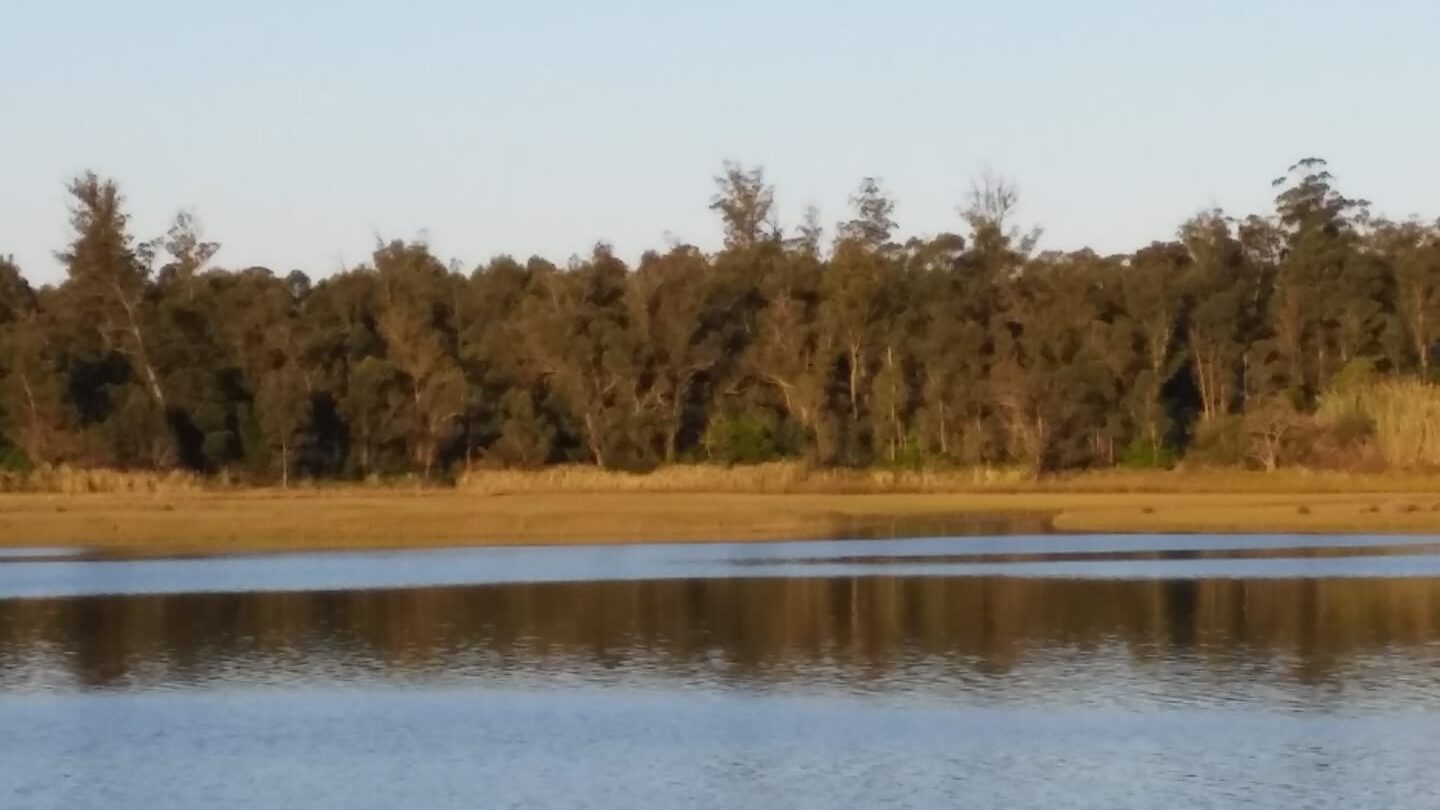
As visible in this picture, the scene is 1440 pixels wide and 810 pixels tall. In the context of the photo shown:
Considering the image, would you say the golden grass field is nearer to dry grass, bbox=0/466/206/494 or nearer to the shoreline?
the shoreline

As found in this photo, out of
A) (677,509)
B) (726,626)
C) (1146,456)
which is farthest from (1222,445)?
(726,626)

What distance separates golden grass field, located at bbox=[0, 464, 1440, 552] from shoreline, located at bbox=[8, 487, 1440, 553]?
7 centimetres

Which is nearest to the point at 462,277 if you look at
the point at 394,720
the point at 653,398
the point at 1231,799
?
the point at 653,398

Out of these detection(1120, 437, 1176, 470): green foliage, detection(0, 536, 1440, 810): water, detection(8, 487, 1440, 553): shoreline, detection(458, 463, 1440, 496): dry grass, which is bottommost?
detection(0, 536, 1440, 810): water

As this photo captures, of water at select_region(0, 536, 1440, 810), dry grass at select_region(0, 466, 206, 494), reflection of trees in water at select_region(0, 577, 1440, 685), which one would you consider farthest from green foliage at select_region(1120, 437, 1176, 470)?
reflection of trees in water at select_region(0, 577, 1440, 685)

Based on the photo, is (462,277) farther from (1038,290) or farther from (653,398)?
(1038,290)

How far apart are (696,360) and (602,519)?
27474mm

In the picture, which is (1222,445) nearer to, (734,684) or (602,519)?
(602,519)

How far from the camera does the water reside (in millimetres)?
21281

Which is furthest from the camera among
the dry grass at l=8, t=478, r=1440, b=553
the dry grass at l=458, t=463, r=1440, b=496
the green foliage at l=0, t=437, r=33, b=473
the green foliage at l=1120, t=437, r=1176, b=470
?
the green foliage at l=1120, t=437, r=1176, b=470

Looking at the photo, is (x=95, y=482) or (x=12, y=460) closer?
(x=95, y=482)

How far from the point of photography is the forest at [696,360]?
3076 inches

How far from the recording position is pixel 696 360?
84688mm

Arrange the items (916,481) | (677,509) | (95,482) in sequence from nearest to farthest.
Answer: (677,509) → (95,482) → (916,481)
